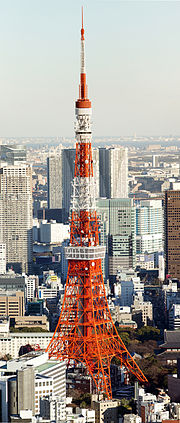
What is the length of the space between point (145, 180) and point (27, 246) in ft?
101

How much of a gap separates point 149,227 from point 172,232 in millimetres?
9727

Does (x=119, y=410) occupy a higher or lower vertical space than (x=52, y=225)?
lower

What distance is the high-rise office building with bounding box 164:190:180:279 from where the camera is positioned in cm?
5053

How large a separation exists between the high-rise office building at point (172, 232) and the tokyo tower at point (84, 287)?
18.1 meters

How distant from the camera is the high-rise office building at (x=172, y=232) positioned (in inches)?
1989

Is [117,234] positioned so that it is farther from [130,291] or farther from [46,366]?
[46,366]

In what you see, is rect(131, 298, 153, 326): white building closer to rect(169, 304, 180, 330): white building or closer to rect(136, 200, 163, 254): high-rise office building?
rect(169, 304, 180, 330): white building

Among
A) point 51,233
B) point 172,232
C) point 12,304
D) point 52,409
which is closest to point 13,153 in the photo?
point 51,233

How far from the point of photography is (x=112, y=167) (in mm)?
71250

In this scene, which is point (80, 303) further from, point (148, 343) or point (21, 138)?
point (21, 138)

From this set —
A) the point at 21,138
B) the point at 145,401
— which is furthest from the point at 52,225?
the point at 145,401

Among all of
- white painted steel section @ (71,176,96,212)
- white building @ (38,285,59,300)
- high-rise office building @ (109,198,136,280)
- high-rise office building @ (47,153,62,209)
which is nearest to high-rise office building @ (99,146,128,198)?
high-rise office building @ (47,153,62,209)

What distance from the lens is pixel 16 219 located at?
57.4 metres

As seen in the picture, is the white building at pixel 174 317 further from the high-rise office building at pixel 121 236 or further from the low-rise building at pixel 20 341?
the high-rise office building at pixel 121 236
